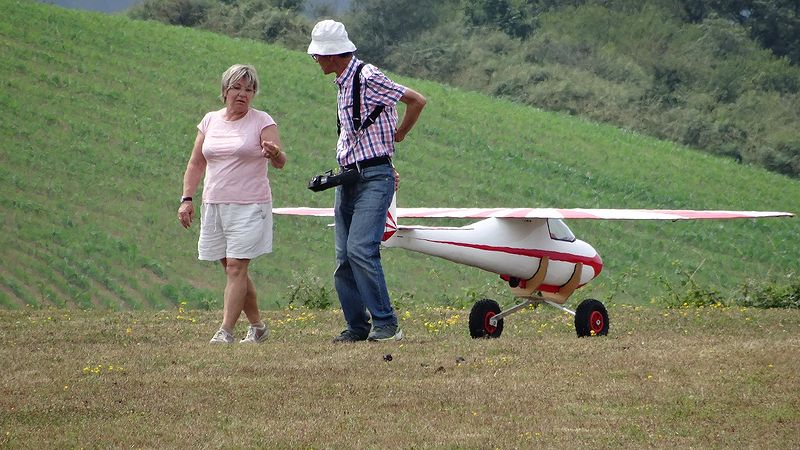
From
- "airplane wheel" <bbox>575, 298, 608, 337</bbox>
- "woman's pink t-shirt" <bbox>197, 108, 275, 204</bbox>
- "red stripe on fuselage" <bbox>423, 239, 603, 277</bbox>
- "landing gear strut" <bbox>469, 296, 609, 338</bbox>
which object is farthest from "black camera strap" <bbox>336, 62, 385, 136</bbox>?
"airplane wheel" <bbox>575, 298, 608, 337</bbox>

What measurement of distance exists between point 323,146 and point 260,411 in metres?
26.9

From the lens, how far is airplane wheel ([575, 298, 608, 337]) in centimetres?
988

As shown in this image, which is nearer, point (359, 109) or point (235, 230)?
point (359, 109)

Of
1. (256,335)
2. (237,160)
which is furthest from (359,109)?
(256,335)

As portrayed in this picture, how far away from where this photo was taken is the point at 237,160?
9047 millimetres

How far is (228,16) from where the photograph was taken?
2292 inches

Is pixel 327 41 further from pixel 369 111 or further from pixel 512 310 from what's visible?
pixel 512 310

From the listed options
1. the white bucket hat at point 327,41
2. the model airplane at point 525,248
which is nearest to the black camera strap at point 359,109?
the white bucket hat at point 327,41

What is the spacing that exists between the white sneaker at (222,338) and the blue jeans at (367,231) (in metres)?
0.89

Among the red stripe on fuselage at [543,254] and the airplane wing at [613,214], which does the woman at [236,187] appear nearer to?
the red stripe on fuselage at [543,254]

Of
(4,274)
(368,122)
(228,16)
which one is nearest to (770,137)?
(228,16)

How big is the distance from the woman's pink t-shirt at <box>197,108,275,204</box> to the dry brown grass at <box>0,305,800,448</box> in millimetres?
1044

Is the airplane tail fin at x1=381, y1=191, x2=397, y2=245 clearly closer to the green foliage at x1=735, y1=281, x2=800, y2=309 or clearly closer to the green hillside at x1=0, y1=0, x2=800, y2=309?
the green hillside at x1=0, y1=0, x2=800, y2=309

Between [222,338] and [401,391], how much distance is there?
2.42 m
